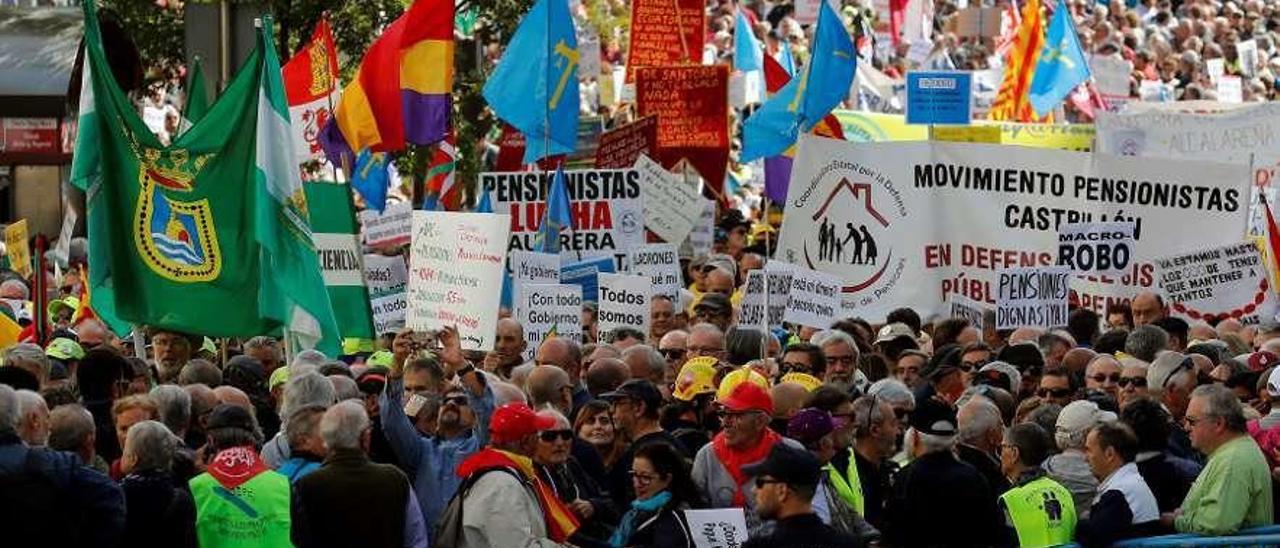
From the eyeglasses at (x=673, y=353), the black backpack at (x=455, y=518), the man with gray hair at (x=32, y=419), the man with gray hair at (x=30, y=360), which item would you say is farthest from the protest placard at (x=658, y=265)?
the man with gray hair at (x=32, y=419)

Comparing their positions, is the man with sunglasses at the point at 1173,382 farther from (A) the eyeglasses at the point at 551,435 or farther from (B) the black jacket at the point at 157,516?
(B) the black jacket at the point at 157,516

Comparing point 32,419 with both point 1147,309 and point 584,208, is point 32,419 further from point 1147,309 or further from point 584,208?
point 584,208

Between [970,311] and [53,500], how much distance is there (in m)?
9.56

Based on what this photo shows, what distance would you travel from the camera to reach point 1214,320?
65.5 ft

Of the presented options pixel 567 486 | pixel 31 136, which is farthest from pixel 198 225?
pixel 31 136

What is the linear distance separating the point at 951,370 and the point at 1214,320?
16.0ft

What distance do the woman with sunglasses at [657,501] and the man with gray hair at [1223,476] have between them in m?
2.10

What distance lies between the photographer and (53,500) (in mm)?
10992

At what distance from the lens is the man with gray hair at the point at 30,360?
13918mm

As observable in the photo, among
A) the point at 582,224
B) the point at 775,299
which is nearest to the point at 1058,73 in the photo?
the point at 582,224

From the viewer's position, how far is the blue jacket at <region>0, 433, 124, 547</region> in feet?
36.0

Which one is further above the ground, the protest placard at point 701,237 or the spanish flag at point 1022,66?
the spanish flag at point 1022,66

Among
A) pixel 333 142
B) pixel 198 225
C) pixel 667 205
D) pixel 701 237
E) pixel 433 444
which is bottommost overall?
pixel 701 237

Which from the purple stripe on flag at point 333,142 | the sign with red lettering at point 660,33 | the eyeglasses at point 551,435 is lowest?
the eyeglasses at point 551,435
